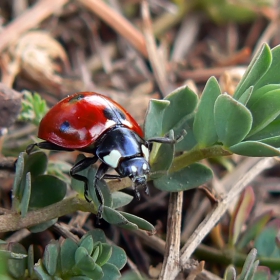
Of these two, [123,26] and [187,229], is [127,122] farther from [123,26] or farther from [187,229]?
[123,26]

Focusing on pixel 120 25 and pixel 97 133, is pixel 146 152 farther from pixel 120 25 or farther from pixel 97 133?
pixel 120 25

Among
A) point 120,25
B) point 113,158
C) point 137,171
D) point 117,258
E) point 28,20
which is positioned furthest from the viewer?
point 120,25

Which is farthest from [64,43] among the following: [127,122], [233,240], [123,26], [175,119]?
[233,240]

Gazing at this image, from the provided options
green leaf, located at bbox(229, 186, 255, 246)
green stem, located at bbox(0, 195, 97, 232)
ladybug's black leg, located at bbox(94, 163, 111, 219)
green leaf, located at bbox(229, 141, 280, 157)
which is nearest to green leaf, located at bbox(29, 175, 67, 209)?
green stem, located at bbox(0, 195, 97, 232)

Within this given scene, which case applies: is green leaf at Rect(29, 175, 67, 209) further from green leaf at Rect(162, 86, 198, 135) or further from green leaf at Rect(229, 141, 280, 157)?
green leaf at Rect(229, 141, 280, 157)

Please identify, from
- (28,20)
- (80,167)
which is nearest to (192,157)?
(80,167)

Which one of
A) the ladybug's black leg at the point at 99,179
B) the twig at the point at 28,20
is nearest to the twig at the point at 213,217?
the ladybug's black leg at the point at 99,179
